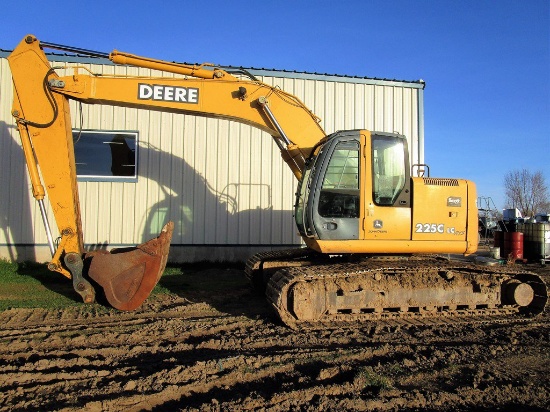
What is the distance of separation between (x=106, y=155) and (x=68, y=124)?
4.80 m

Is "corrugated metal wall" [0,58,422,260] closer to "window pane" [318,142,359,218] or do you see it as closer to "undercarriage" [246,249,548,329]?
"undercarriage" [246,249,548,329]

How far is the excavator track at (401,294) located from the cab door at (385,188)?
1.73 feet

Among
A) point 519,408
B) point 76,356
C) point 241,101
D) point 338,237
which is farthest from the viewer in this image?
point 241,101

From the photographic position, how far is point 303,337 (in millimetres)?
5516

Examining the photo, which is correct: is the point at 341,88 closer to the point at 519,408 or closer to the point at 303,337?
the point at 303,337

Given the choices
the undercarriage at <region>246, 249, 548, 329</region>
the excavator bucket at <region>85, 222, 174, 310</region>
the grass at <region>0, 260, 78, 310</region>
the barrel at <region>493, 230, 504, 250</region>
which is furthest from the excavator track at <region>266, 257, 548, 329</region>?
the barrel at <region>493, 230, 504, 250</region>

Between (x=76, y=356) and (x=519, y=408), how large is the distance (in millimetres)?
4219

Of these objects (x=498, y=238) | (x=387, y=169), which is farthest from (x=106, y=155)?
(x=498, y=238)

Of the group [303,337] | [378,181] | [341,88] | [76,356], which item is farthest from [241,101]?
[341,88]

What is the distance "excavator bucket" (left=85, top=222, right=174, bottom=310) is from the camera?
627 cm

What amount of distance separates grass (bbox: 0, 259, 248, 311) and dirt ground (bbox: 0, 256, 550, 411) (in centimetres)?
76

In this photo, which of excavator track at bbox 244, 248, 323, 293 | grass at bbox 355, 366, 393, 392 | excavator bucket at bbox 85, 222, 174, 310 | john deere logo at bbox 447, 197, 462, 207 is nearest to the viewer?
grass at bbox 355, 366, 393, 392

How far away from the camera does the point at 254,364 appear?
4.44m

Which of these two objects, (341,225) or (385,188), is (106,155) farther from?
(385,188)
